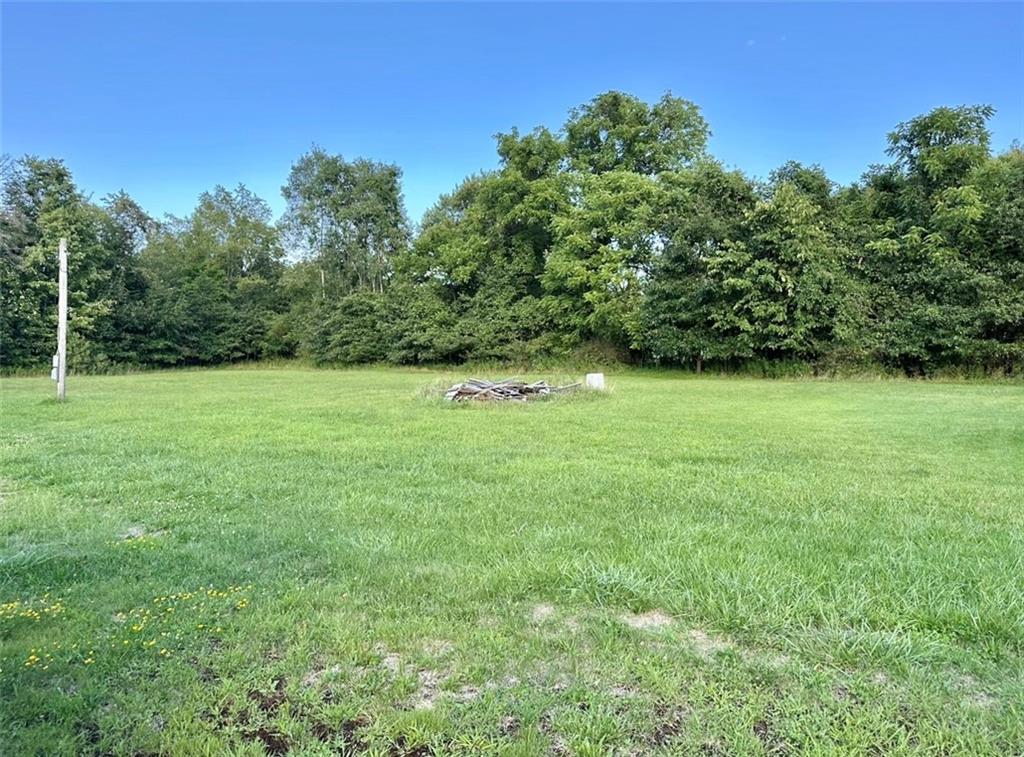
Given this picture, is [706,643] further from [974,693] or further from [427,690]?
[427,690]

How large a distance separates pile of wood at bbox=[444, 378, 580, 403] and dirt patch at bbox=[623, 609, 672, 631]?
8940 mm

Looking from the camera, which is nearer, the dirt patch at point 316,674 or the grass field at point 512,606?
the grass field at point 512,606

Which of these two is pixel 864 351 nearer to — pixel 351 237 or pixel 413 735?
pixel 413 735

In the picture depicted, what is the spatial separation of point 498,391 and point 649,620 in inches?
374

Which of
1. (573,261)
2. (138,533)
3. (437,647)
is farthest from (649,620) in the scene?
(573,261)

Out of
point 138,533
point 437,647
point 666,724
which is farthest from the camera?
point 138,533

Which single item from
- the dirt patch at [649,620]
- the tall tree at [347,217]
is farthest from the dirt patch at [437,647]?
the tall tree at [347,217]

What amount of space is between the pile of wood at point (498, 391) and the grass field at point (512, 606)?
5.88 metres

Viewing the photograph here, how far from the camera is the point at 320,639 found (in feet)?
7.09

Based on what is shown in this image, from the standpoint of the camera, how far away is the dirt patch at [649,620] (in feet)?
7.51

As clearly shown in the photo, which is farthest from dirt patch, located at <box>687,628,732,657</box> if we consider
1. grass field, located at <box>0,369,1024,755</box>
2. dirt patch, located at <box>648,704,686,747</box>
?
dirt patch, located at <box>648,704,686,747</box>

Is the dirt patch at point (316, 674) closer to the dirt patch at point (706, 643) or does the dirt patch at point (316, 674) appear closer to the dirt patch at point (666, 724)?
the dirt patch at point (666, 724)

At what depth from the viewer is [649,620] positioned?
2.35 metres

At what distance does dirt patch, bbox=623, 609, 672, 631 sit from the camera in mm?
2289
